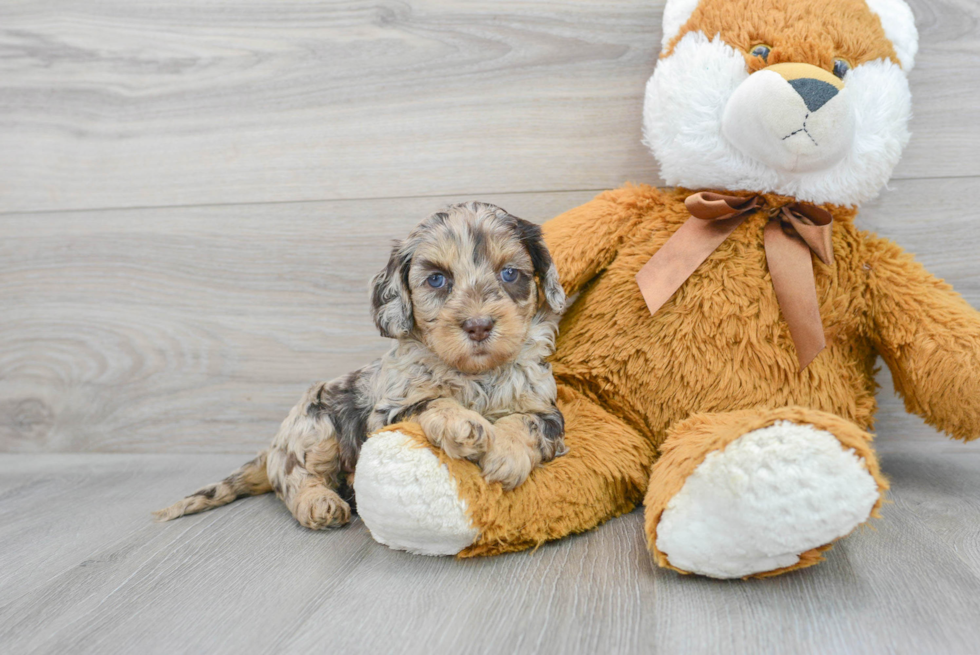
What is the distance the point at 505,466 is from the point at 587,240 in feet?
2.14

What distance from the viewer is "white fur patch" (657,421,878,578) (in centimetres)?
119

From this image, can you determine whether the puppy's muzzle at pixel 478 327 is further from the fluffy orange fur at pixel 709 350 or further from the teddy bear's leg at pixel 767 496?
the teddy bear's leg at pixel 767 496

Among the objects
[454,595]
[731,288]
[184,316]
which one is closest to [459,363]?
[454,595]

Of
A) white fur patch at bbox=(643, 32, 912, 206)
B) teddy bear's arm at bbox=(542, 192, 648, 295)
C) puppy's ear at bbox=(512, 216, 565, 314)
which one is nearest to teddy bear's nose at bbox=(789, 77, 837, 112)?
white fur patch at bbox=(643, 32, 912, 206)

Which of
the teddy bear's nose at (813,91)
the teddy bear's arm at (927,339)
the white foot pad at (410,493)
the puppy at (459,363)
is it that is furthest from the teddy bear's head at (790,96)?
the white foot pad at (410,493)

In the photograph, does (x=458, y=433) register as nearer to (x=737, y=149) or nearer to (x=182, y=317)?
(x=737, y=149)

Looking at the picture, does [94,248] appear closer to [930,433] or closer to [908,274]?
[908,274]

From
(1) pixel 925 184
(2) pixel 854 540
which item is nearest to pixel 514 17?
(1) pixel 925 184

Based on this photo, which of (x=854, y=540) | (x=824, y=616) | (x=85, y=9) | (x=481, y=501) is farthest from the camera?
(x=85, y=9)

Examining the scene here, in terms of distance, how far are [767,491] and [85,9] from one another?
2.51 metres

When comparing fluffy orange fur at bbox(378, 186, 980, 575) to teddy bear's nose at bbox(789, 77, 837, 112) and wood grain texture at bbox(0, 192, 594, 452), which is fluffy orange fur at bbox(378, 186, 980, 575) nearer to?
teddy bear's nose at bbox(789, 77, 837, 112)

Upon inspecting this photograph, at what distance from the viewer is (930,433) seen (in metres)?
2.11

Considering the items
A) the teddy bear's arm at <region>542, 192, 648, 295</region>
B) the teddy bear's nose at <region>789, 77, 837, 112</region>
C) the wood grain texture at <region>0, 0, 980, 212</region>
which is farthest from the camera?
the wood grain texture at <region>0, 0, 980, 212</region>

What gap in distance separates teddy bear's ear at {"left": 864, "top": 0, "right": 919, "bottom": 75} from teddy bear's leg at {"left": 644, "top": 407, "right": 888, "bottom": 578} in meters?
1.02
